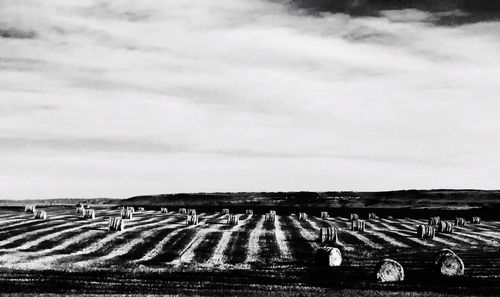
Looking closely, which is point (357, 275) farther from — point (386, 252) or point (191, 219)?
point (191, 219)

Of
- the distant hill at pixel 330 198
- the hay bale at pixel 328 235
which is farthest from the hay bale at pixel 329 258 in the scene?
the distant hill at pixel 330 198

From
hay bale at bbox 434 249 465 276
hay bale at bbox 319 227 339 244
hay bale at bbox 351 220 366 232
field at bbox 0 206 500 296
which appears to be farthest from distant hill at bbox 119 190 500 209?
hay bale at bbox 434 249 465 276

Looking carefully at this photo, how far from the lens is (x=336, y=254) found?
116 ft

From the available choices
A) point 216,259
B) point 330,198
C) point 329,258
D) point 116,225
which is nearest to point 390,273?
point 329,258

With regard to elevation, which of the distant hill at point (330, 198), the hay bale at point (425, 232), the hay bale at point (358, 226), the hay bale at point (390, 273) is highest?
the distant hill at point (330, 198)

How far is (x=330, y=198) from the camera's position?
545 ft

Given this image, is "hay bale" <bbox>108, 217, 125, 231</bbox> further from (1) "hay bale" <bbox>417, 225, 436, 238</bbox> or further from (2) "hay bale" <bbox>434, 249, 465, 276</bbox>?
(2) "hay bale" <bbox>434, 249, 465, 276</bbox>

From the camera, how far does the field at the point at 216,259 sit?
89.7 ft

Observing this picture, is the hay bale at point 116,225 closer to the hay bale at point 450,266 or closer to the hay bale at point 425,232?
the hay bale at point 425,232

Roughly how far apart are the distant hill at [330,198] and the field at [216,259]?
97329mm

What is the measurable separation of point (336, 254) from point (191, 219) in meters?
32.2

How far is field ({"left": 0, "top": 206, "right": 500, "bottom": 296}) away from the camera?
2733cm

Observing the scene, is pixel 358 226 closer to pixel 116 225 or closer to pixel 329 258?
pixel 116 225

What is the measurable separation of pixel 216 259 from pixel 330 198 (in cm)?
13002
